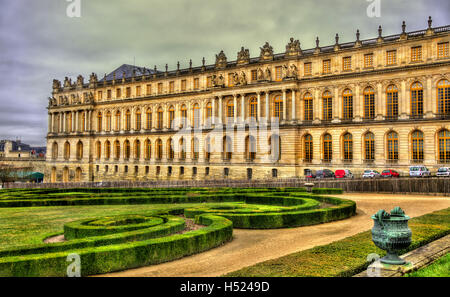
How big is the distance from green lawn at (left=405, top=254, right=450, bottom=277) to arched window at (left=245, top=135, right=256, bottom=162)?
48.7 m

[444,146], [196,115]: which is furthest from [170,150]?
[444,146]

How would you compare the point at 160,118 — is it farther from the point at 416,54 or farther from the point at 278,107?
the point at 416,54

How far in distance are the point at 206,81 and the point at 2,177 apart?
161 ft

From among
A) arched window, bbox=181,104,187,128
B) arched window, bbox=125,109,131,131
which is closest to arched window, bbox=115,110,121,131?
arched window, bbox=125,109,131,131

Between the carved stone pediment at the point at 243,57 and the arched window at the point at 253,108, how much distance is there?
19.4 ft

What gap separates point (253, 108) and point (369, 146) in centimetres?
1830

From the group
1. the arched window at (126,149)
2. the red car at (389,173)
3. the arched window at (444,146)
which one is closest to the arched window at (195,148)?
the arched window at (126,149)

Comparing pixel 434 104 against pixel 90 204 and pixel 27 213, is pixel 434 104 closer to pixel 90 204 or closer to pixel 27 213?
pixel 90 204

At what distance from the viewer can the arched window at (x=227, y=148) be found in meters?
61.7

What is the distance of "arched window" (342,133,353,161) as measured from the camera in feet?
170

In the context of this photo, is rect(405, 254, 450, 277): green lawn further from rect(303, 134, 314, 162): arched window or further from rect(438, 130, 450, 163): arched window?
rect(303, 134, 314, 162): arched window

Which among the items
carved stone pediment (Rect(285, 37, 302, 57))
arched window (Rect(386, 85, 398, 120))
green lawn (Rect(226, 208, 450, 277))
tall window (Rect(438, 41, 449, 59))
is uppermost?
carved stone pediment (Rect(285, 37, 302, 57))

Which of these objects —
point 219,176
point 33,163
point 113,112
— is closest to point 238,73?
point 219,176

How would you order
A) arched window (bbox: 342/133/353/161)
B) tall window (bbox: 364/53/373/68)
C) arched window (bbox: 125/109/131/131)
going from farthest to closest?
arched window (bbox: 125/109/131/131)
arched window (bbox: 342/133/353/161)
tall window (bbox: 364/53/373/68)
